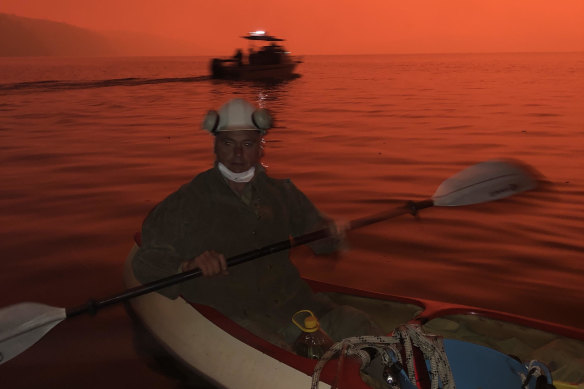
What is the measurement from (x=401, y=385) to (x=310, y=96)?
82.3ft

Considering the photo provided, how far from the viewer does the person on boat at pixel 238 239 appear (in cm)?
278

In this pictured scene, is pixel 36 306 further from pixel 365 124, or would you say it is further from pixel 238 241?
pixel 365 124

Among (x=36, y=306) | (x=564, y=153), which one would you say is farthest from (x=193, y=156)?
(x=36, y=306)

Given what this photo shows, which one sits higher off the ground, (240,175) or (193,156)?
(240,175)

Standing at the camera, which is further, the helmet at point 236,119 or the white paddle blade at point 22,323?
the white paddle blade at point 22,323

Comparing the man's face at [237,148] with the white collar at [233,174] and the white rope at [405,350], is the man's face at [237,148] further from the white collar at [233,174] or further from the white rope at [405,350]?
the white rope at [405,350]

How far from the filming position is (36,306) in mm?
3047

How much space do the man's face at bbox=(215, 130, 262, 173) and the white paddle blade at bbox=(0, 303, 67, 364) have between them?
49.5 inches

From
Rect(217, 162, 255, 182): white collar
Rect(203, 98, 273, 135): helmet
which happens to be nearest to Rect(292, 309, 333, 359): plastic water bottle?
Rect(217, 162, 255, 182): white collar

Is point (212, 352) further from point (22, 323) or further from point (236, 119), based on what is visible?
point (236, 119)

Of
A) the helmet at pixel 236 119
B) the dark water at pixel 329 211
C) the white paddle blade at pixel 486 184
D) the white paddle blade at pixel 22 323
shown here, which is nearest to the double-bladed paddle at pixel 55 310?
the white paddle blade at pixel 22 323

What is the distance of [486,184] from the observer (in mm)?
4406

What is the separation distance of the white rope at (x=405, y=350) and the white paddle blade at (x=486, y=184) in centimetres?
206

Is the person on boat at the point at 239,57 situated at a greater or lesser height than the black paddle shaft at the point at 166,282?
greater
